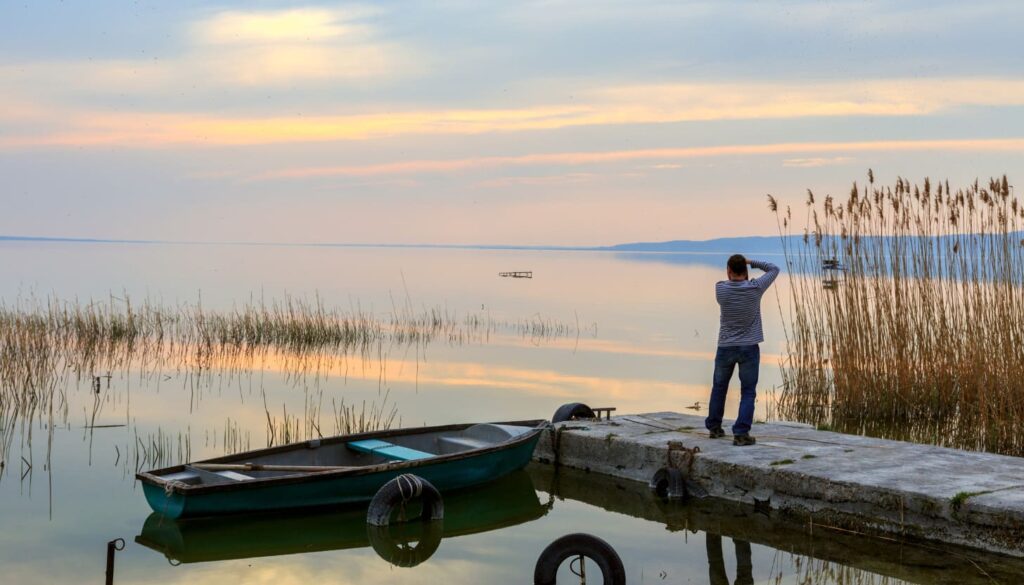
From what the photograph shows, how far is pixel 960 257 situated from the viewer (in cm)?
1280

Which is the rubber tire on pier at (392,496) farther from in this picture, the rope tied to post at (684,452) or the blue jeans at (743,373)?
the blue jeans at (743,373)

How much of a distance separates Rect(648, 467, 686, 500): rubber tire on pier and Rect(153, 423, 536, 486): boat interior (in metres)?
1.38

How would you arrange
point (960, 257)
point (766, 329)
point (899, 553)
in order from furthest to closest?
point (766, 329)
point (960, 257)
point (899, 553)

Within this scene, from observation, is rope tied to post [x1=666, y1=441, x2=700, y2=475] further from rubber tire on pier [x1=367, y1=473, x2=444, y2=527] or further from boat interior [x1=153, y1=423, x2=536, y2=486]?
rubber tire on pier [x1=367, y1=473, x2=444, y2=527]

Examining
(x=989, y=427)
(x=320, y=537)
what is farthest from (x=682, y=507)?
(x=989, y=427)

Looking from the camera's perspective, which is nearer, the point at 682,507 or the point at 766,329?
the point at 682,507

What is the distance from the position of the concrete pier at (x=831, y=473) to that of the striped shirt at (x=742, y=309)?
3.25 feet

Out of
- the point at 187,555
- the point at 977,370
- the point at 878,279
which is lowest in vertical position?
the point at 187,555

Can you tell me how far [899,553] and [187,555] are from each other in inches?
202

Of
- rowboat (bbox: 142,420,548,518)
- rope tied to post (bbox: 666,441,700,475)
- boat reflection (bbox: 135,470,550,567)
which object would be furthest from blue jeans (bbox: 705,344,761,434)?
boat reflection (bbox: 135,470,550,567)

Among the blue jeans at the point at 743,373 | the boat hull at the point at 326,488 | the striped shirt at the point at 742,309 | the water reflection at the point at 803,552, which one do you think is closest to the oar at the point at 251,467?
the boat hull at the point at 326,488

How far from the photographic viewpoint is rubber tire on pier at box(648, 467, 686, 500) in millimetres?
9828

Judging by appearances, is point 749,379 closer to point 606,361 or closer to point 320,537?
point 320,537

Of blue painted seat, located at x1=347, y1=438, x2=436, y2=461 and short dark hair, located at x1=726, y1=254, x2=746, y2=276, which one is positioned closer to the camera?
short dark hair, located at x1=726, y1=254, x2=746, y2=276
